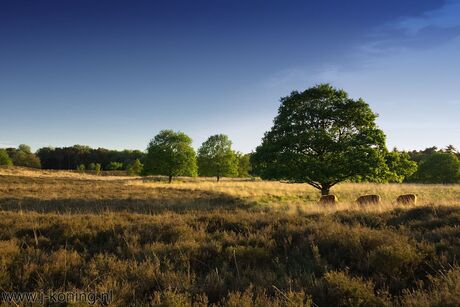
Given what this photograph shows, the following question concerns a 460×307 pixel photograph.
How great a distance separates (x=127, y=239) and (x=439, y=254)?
7145 mm

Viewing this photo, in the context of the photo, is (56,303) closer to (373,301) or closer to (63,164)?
(373,301)

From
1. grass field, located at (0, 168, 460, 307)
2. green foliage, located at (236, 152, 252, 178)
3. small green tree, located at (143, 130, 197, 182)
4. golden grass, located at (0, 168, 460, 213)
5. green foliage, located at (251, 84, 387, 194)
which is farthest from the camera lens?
green foliage, located at (236, 152, 252, 178)

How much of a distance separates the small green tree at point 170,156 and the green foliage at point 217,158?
1048cm

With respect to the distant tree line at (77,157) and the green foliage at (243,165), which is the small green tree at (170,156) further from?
the distant tree line at (77,157)

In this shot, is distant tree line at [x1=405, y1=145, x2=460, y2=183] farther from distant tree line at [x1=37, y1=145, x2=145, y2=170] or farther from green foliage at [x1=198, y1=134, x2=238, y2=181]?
distant tree line at [x1=37, y1=145, x2=145, y2=170]

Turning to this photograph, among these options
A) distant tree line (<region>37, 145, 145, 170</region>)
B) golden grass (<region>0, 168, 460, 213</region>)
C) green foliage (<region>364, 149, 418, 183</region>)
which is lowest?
golden grass (<region>0, 168, 460, 213</region>)

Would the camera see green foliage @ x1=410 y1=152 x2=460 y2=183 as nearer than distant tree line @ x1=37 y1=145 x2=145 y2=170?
Yes

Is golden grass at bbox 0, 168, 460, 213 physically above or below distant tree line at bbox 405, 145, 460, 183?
below

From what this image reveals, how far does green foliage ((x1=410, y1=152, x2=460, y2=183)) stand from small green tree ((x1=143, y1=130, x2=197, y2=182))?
4596cm

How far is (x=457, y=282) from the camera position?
4348 mm

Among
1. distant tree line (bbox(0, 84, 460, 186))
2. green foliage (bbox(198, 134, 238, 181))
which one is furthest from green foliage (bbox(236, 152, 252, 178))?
distant tree line (bbox(0, 84, 460, 186))

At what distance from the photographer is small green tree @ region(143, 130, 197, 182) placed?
51375 millimetres

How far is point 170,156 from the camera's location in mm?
51500

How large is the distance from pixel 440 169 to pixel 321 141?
52.9 m
